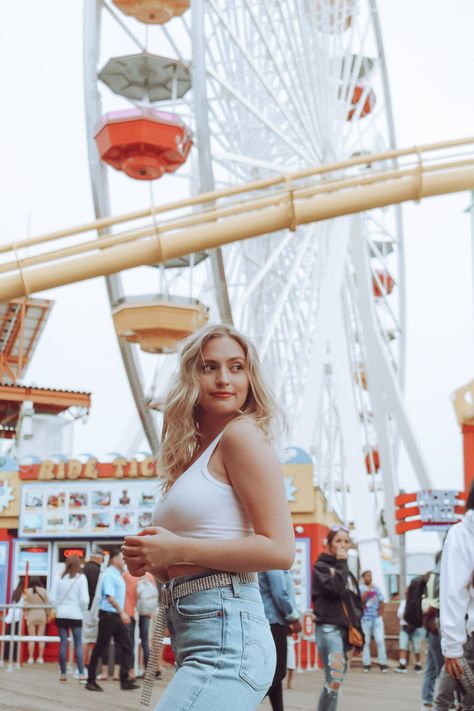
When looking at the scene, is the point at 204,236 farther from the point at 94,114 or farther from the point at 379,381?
the point at 379,381

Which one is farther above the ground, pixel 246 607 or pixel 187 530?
pixel 187 530

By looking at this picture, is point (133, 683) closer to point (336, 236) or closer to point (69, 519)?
point (69, 519)

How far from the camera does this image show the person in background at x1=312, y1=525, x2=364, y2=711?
670 cm

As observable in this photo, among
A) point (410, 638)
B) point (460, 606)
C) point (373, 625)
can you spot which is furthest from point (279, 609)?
point (373, 625)

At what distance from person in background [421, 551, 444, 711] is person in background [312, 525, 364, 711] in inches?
19.5

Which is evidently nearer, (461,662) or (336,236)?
(461,662)

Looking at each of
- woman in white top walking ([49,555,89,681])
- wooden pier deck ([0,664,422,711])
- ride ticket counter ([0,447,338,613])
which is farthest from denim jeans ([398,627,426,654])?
woman in white top walking ([49,555,89,681])

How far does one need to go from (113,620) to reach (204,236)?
3.65 m

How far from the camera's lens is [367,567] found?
18188 millimetres

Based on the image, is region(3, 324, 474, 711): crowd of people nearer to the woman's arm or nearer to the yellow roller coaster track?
the woman's arm

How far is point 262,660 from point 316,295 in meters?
17.5

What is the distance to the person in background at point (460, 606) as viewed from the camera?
4219mm

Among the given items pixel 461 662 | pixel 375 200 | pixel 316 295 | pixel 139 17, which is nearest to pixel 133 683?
pixel 375 200

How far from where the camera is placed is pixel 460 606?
4258mm
